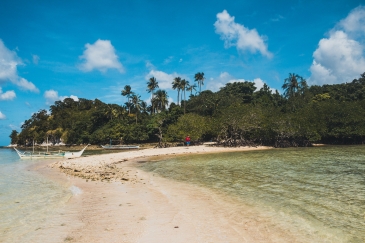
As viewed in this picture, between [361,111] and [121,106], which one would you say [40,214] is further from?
[121,106]

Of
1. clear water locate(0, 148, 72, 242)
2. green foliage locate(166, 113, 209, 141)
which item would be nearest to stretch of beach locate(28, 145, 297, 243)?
clear water locate(0, 148, 72, 242)

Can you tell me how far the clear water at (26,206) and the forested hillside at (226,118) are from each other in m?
36.7

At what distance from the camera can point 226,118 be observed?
47938 mm

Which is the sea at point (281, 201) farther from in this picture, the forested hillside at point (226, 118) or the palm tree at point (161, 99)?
the palm tree at point (161, 99)

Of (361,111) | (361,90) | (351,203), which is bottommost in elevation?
(351,203)

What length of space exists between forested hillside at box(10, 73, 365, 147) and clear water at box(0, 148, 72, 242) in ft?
120

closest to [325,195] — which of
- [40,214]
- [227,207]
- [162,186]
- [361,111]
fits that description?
[227,207]

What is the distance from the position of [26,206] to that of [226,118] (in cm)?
4073

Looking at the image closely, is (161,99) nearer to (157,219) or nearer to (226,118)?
(226,118)

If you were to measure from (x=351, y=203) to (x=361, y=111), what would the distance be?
157 ft

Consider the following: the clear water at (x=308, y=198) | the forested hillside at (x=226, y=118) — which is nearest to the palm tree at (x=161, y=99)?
the forested hillside at (x=226, y=118)

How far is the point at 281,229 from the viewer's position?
7.42 metres

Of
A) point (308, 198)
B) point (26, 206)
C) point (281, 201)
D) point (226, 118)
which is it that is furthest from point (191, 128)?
point (26, 206)

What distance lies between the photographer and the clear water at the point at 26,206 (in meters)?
7.56
